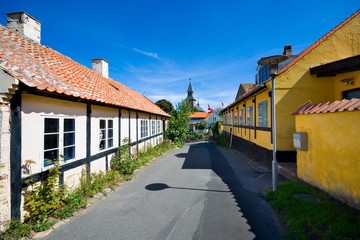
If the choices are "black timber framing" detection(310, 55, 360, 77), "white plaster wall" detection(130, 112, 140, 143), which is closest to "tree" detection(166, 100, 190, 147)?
"white plaster wall" detection(130, 112, 140, 143)

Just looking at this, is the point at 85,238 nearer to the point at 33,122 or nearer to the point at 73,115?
the point at 33,122

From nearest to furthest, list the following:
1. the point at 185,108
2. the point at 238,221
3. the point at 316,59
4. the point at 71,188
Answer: the point at 238,221, the point at 71,188, the point at 316,59, the point at 185,108

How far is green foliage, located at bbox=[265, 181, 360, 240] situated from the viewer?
317 cm

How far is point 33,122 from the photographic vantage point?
4.09 meters

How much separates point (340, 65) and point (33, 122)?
890 cm

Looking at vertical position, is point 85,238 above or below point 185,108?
below

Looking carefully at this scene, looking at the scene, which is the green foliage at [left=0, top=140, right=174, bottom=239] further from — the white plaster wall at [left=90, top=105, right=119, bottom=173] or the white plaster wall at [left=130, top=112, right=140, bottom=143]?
the white plaster wall at [left=130, top=112, right=140, bottom=143]

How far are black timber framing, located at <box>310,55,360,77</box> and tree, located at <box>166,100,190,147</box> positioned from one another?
1467 centimetres

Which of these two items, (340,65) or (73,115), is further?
(340,65)

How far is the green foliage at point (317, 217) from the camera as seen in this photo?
3.17 meters

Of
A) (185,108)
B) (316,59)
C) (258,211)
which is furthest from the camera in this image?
(185,108)

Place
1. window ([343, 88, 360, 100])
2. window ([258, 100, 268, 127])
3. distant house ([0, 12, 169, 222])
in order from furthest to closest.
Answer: window ([258, 100, 268, 127]) → window ([343, 88, 360, 100]) → distant house ([0, 12, 169, 222])

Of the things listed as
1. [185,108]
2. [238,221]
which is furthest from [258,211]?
[185,108]

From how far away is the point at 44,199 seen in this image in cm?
411
